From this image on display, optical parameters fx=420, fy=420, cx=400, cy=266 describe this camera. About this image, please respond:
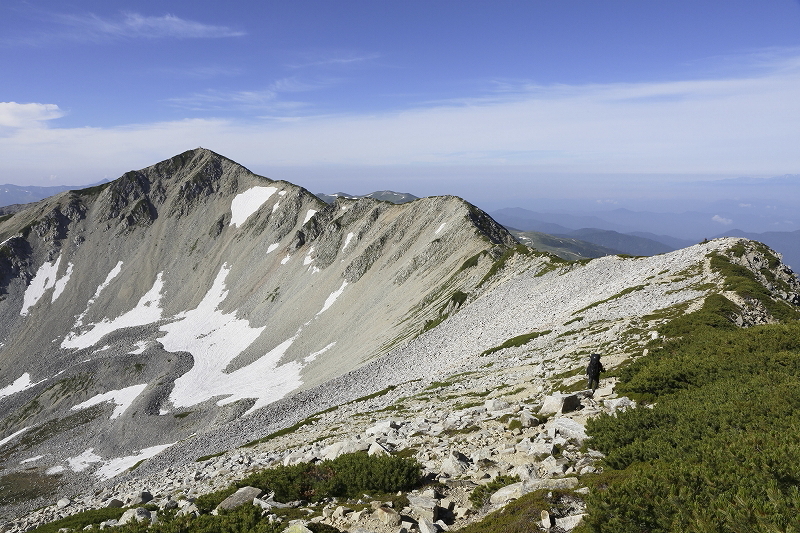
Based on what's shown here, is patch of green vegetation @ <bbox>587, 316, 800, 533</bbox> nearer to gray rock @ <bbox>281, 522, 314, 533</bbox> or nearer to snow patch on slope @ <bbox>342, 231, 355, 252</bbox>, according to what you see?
gray rock @ <bbox>281, 522, 314, 533</bbox>

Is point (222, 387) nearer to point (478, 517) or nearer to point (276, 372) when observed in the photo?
point (276, 372)

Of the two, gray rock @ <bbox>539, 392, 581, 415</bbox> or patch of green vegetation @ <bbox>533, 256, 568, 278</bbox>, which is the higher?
gray rock @ <bbox>539, 392, 581, 415</bbox>

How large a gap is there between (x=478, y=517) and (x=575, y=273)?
5894cm

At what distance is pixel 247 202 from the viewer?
175 metres

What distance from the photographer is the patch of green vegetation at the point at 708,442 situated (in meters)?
8.52

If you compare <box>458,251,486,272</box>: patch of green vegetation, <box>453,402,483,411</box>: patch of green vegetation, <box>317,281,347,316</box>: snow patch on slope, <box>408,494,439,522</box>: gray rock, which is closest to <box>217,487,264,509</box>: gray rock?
<box>408,494,439,522</box>: gray rock

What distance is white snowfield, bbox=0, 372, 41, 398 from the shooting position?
112125mm

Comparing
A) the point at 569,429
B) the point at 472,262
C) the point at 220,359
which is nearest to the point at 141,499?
the point at 569,429

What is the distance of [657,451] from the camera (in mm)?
12711

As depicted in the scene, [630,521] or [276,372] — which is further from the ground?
[630,521]

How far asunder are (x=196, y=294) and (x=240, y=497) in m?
148

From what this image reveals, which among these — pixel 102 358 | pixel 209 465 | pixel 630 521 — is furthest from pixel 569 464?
pixel 102 358

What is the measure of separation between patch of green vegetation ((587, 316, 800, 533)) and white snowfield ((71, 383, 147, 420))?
108597 mm

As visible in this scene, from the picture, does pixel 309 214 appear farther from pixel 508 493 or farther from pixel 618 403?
pixel 508 493
